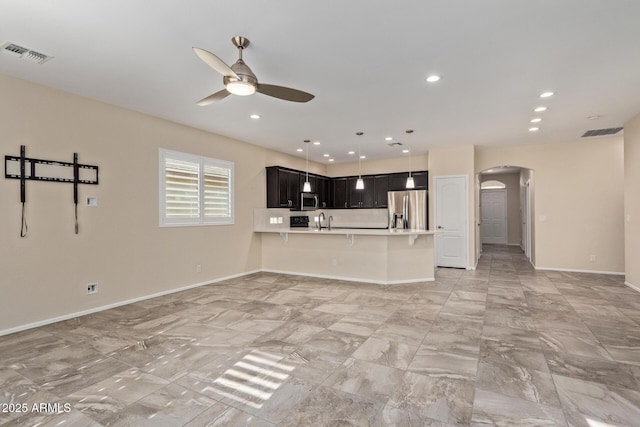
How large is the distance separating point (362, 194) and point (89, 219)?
613cm

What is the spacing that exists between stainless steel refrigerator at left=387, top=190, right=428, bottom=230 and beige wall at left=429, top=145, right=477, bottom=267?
250mm

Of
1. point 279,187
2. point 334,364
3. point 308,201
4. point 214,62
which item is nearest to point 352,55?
point 214,62

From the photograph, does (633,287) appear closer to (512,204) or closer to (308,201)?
(308,201)

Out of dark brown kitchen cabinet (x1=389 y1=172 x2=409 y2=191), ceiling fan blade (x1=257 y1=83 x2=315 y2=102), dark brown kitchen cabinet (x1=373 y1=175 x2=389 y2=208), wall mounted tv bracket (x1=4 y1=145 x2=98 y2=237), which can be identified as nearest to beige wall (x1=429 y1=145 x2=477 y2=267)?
dark brown kitchen cabinet (x1=389 y1=172 x2=409 y2=191)

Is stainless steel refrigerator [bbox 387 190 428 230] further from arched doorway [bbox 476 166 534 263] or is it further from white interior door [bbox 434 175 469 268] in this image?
arched doorway [bbox 476 166 534 263]

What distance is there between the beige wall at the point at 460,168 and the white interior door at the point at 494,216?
5823 mm

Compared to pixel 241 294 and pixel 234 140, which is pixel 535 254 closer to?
pixel 241 294

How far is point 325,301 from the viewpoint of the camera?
175 inches

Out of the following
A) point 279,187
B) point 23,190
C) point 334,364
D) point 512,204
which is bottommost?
point 334,364

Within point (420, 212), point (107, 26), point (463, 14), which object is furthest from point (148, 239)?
point (420, 212)

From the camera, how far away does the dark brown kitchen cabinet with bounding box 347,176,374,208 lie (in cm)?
833

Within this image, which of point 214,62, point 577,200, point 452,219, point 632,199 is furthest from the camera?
point 452,219

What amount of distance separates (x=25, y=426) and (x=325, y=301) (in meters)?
3.19

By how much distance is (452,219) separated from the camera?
275 inches
